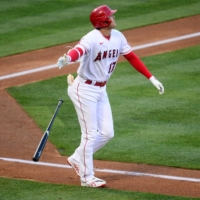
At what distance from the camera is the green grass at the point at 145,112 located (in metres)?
9.31

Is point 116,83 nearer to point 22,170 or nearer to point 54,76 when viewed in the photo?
point 54,76

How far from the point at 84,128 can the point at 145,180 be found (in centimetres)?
104

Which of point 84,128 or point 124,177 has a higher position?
point 84,128

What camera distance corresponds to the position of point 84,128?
26.2 ft

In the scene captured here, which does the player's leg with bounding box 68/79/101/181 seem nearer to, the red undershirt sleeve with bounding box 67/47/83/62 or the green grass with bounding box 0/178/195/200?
the green grass with bounding box 0/178/195/200

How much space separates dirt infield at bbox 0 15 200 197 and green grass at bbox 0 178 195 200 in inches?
15.8

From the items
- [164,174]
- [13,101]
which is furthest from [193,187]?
[13,101]

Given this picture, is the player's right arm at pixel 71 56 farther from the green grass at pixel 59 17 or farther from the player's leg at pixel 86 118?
the green grass at pixel 59 17

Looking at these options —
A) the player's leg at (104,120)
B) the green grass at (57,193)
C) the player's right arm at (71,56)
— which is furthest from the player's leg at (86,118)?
the player's right arm at (71,56)

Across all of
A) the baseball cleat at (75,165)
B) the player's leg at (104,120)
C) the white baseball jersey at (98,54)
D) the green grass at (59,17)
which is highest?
the white baseball jersey at (98,54)

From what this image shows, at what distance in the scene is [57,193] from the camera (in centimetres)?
756

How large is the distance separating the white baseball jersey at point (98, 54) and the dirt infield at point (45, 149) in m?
1.32

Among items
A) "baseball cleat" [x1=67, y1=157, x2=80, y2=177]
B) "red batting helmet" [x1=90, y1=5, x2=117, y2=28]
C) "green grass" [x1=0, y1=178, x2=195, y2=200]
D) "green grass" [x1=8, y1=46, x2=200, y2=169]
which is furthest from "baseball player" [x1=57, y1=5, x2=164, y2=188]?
"green grass" [x1=8, y1=46, x2=200, y2=169]

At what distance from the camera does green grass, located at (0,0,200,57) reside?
1486cm
